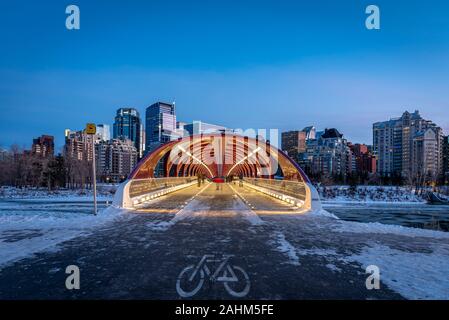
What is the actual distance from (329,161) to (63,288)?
540 ft

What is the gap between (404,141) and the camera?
141m

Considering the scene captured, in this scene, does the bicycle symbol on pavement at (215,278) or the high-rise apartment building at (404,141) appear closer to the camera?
the bicycle symbol on pavement at (215,278)

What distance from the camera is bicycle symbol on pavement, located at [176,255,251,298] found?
4.76m

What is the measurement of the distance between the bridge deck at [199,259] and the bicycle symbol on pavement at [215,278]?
0.12m

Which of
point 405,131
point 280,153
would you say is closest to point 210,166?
point 280,153

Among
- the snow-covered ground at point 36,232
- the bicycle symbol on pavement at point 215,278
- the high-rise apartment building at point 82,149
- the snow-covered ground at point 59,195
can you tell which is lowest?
the snow-covered ground at point 59,195

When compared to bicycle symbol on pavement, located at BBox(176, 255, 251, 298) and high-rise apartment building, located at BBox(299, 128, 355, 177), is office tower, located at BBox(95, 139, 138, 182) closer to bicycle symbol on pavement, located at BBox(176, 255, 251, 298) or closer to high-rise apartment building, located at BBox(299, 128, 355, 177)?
high-rise apartment building, located at BBox(299, 128, 355, 177)

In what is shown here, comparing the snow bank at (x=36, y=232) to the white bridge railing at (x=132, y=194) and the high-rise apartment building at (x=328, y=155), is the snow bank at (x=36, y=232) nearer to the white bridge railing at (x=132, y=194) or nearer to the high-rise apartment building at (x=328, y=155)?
the white bridge railing at (x=132, y=194)

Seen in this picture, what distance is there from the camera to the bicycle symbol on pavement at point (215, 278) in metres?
4.76

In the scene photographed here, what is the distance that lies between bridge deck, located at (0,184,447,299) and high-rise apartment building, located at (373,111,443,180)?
131 meters

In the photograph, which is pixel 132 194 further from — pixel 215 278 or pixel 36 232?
pixel 215 278

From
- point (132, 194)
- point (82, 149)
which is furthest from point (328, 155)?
point (132, 194)

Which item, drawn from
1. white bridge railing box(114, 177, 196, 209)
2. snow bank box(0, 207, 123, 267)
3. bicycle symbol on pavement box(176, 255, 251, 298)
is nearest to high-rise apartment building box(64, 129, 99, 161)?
white bridge railing box(114, 177, 196, 209)

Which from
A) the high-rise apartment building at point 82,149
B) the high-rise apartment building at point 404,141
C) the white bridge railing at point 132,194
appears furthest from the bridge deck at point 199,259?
the high-rise apartment building at point 404,141
